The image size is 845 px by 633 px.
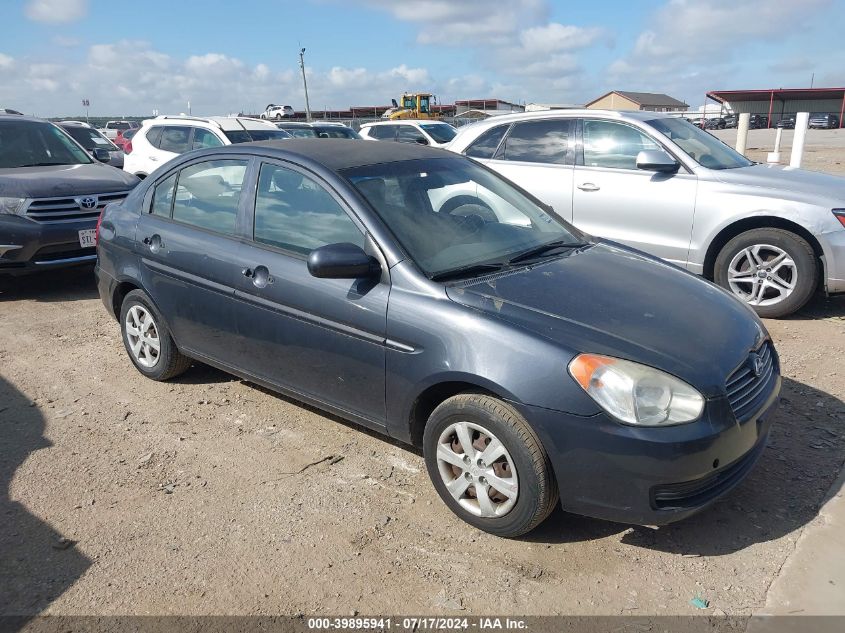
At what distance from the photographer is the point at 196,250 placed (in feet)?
13.5

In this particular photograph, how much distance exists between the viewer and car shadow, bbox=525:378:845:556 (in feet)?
9.90

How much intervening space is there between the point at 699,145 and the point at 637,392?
15.4 ft

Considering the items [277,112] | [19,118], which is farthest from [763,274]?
[277,112]

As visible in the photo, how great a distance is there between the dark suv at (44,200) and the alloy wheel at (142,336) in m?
2.68

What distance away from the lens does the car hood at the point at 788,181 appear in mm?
5684

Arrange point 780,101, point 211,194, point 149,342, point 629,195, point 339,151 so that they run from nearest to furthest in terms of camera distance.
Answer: point 339,151 → point 211,194 → point 149,342 → point 629,195 → point 780,101

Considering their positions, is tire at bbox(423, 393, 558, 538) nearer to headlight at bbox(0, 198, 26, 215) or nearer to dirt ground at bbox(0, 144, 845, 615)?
dirt ground at bbox(0, 144, 845, 615)

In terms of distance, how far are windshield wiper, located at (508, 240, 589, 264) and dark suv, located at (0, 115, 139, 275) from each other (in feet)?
17.4

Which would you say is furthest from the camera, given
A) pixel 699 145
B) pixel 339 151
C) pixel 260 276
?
pixel 699 145

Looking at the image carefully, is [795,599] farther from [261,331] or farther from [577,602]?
[261,331]

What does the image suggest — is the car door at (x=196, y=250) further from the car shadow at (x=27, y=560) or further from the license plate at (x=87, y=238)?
the license plate at (x=87, y=238)

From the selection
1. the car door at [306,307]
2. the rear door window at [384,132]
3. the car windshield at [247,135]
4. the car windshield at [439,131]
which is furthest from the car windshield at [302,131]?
the car door at [306,307]

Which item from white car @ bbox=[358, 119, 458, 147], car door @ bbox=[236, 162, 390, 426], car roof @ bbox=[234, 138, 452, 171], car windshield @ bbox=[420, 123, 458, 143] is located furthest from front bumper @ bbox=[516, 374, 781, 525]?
car windshield @ bbox=[420, 123, 458, 143]

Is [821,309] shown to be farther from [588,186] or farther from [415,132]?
[415,132]
